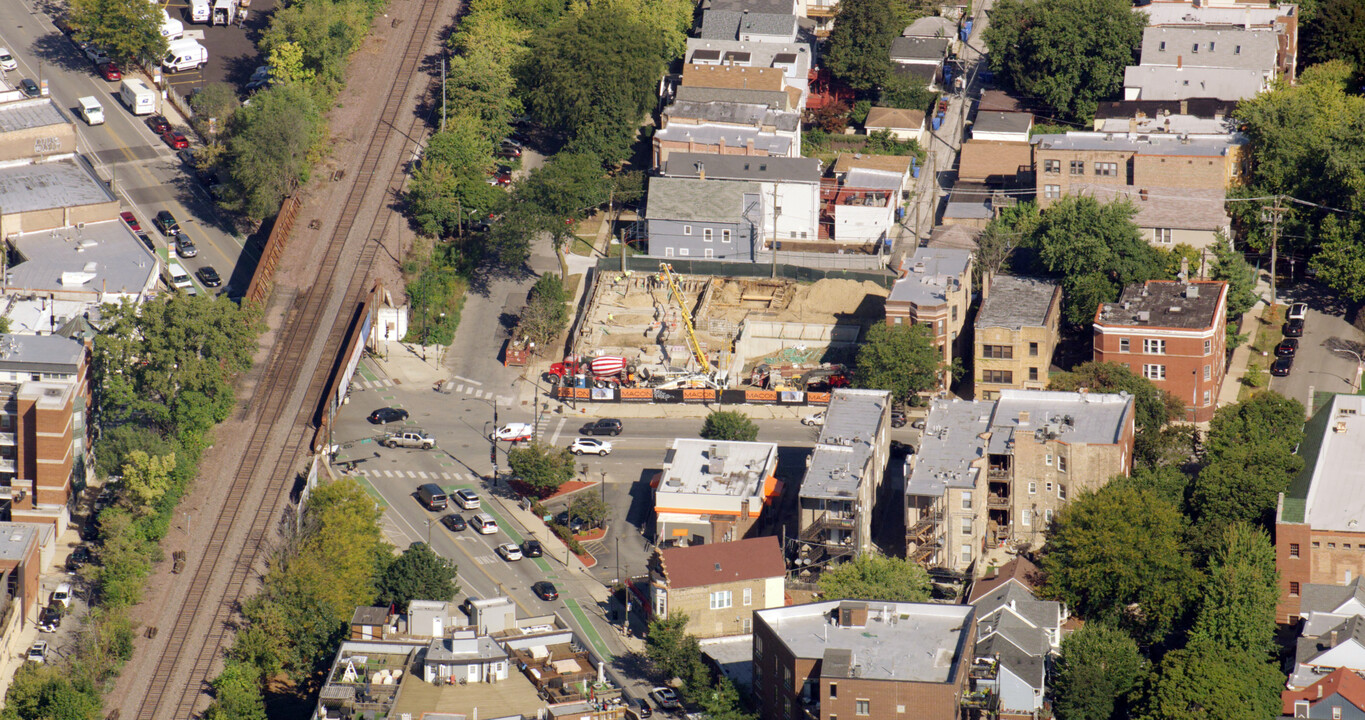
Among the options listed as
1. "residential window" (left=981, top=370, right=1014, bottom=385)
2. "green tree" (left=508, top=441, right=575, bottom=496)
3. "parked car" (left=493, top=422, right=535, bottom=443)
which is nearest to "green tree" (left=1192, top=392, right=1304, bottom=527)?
"residential window" (left=981, top=370, right=1014, bottom=385)

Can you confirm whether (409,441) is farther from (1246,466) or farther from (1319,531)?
(1319,531)

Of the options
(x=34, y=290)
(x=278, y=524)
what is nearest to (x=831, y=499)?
(x=278, y=524)

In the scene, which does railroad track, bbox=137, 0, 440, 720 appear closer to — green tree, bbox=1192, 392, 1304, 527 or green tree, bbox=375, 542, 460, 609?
green tree, bbox=375, 542, 460, 609

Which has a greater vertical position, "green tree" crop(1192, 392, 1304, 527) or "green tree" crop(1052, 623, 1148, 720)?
"green tree" crop(1192, 392, 1304, 527)

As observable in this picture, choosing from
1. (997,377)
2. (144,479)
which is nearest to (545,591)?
(144,479)

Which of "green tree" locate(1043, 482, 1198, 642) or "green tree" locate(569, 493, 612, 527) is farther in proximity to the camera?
"green tree" locate(569, 493, 612, 527)

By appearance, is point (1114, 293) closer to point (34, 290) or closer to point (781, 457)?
point (781, 457)

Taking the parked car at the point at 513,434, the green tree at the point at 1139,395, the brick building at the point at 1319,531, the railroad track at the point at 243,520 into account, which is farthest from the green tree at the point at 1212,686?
the railroad track at the point at 243,520
